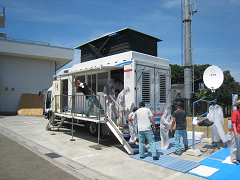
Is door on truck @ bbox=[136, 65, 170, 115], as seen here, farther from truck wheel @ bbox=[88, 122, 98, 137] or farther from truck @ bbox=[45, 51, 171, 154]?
truck wheel @ bbox=[88, 122, 98, 137]

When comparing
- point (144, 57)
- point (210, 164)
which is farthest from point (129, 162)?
point (144, 57)

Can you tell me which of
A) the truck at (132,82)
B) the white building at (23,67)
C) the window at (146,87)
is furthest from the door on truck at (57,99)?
the white building at (23,67)

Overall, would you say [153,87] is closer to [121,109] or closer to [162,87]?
[162,87]

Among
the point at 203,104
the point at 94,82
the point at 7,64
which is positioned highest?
the point at 7,64

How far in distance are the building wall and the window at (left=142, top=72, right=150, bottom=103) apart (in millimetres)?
21078

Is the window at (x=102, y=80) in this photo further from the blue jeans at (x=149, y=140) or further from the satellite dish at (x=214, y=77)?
the satellite dish at (x=214, y=77)

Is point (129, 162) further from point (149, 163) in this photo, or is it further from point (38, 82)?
point (38, 82)

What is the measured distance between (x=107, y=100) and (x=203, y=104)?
12.6 meters

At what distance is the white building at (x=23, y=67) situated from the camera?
22.9 meters

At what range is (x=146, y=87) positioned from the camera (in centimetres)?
746

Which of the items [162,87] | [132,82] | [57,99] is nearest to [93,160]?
[132,82]

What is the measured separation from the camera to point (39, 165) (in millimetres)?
5227

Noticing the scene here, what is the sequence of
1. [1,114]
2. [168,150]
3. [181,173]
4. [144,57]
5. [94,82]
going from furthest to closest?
[1,114], [94,82], [144,57], [168,150], [181,173]

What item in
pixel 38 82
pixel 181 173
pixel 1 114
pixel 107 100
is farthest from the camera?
pixel 38 82
